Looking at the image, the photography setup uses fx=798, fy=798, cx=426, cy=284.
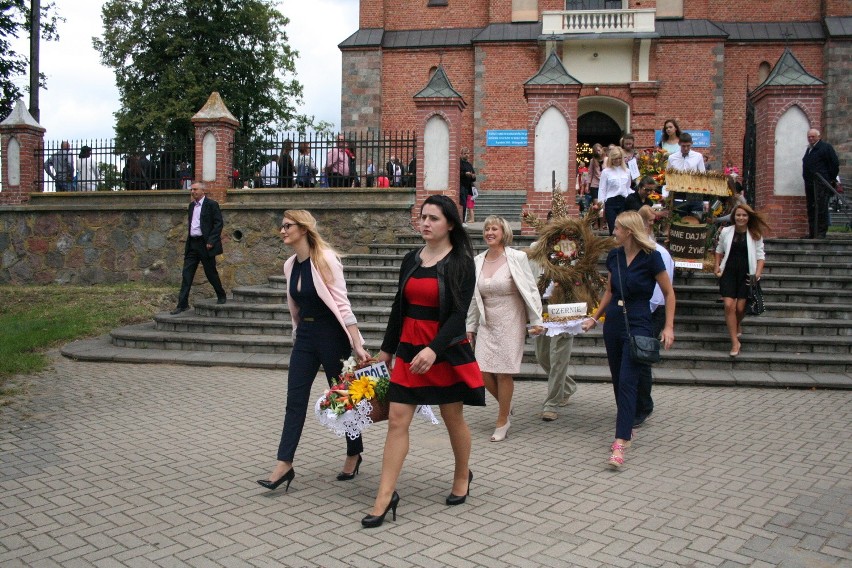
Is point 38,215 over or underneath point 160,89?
underneath

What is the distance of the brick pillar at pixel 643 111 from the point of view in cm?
2656

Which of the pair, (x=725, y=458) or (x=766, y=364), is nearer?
(x=725, y=458)

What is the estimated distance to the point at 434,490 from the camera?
5.47 m

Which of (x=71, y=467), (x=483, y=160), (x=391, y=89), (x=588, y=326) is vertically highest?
(x=391, y=89)

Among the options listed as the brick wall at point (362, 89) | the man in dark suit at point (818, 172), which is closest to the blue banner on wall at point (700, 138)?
the brick wall at point (362, 89)

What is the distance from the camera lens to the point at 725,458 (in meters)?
6.22

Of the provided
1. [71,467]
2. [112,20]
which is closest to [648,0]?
[112,20]

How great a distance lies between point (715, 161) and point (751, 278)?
721 inches

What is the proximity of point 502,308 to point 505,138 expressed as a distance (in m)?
20.9

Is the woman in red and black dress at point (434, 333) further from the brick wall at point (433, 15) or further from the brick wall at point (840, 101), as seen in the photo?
the brick wall at point (433, 15)

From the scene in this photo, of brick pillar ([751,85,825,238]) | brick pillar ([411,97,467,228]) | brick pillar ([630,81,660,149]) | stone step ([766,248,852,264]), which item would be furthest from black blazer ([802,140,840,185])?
brick pillar ([630,81,660,149])

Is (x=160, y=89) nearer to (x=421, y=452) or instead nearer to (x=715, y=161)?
(x=715, y=161)

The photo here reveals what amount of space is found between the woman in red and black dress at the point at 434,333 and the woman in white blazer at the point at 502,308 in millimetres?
1774

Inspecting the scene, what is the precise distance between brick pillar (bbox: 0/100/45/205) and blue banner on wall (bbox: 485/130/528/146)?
47.7ft
